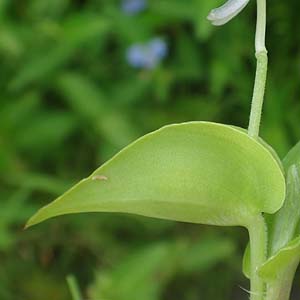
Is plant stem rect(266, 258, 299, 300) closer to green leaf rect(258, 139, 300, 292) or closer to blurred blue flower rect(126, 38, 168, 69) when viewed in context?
green leaf rect(258, 139, 300, 292)

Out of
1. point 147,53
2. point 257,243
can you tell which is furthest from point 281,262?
point 147,53

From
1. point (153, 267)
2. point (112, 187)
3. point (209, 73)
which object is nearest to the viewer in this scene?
point (112, 187)

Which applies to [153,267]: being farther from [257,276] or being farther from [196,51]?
[257,276]

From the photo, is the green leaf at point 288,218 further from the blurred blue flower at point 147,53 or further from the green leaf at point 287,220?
the blurred blue flower at point 147,53

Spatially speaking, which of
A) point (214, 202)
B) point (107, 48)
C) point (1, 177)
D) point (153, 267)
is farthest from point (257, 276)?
point (107, 48)

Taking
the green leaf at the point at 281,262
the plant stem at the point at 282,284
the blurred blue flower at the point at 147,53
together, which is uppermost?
the green leaf at the point at 281,262

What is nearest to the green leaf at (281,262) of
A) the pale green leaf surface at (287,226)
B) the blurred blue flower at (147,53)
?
the pale green leaf surface at (287,226)

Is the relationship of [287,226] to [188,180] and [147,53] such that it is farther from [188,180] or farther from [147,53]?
[147,53]
